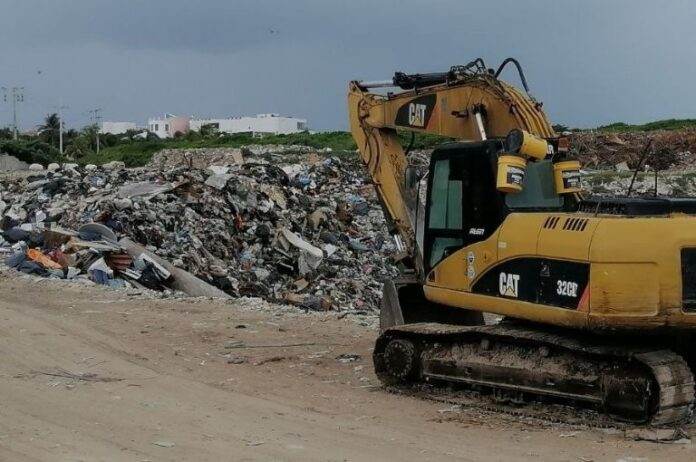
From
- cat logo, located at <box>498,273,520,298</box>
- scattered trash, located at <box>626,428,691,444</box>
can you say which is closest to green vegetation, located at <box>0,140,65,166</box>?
cat logo, located at <box>498,273,520,298</box>

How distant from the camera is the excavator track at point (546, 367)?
638 centimetres

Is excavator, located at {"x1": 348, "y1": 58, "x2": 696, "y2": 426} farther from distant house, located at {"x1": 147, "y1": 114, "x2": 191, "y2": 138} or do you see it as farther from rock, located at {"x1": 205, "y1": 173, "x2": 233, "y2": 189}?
distant house, located at {"x1": 147, "y1": 114, "x2": 191, "y2": 138}

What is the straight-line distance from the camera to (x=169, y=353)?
9.92 meters

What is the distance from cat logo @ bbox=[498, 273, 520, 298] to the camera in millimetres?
7016

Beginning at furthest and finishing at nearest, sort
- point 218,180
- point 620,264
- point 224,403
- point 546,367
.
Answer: point 218,180
point 224,403
point 546,367
point 620,264

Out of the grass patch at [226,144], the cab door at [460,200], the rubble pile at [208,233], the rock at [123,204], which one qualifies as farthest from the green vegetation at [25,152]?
the cab door at [460,200]

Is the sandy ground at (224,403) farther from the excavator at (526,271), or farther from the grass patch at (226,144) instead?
the grass patch at (226,144)

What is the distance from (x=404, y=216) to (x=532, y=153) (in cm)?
228

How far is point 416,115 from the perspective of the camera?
30.1 ft

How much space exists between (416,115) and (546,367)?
327 cm

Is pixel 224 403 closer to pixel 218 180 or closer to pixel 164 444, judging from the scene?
pixel 164 444

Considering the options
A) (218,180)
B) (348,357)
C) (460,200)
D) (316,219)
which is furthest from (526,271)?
(218,180)

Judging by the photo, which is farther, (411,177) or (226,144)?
(226,144)

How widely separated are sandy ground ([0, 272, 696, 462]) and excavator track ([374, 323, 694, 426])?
239 mm
